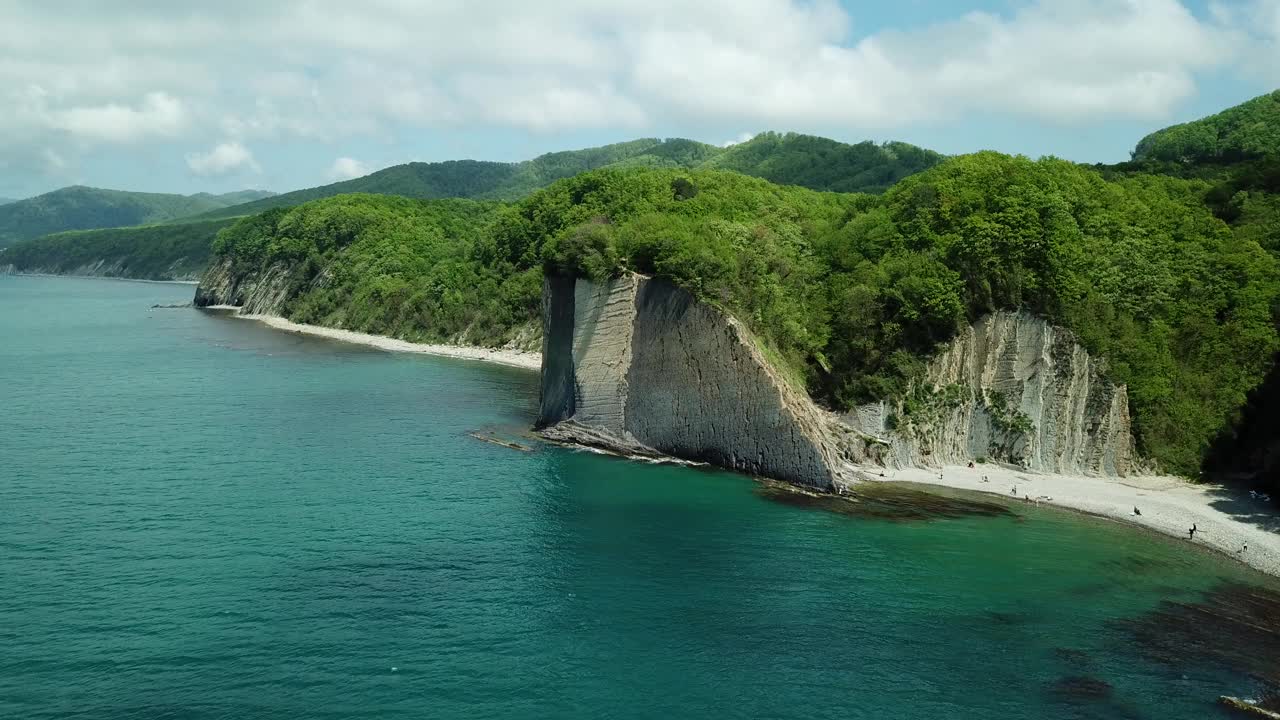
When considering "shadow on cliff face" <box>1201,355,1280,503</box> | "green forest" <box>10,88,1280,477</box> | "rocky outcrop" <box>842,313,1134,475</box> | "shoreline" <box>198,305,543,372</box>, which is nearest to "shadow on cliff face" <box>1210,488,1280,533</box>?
"shadow on cliff face" <box>1201,355,1280,503</box>

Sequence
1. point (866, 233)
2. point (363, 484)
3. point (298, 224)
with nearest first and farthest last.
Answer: point (363, 484) → point (866, 233) → point (298, 224)

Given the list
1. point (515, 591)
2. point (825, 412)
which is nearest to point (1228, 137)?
point (825, 412)

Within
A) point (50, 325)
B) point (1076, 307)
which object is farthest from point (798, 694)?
point (50, 325)

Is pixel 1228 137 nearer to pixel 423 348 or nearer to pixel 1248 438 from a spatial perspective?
pixel 1248 438

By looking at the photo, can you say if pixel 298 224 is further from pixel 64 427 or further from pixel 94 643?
pixel 94 643

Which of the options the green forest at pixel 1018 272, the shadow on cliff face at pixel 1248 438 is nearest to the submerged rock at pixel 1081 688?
the green forest at pixel 1018 272
